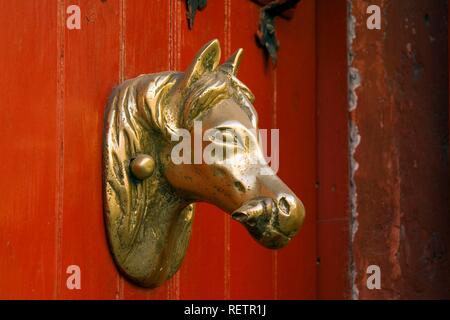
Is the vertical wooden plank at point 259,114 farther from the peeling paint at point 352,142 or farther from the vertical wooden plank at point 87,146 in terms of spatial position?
the vertical wooden plank at point 87,146

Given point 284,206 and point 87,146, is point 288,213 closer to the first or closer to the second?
point 284,206

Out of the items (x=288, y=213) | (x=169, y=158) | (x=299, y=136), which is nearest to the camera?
(x=288, y=213)

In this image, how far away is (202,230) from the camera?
131 cm

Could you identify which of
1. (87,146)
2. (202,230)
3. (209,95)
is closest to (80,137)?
(87,146)

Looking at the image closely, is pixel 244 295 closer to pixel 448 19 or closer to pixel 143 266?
pixel 143 266

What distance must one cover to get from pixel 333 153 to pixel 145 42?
489mm

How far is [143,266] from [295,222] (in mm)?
203

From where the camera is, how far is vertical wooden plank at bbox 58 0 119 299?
1.05 m

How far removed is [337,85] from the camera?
161 cm

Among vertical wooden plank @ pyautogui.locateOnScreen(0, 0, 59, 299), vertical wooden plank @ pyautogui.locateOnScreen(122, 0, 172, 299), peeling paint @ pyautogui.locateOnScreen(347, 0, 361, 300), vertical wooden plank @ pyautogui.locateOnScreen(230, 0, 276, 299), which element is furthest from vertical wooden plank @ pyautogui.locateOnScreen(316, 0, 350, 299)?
vertical wooden plank @ pyautogui.locateOnScreen(0, 0, 59, 299)
